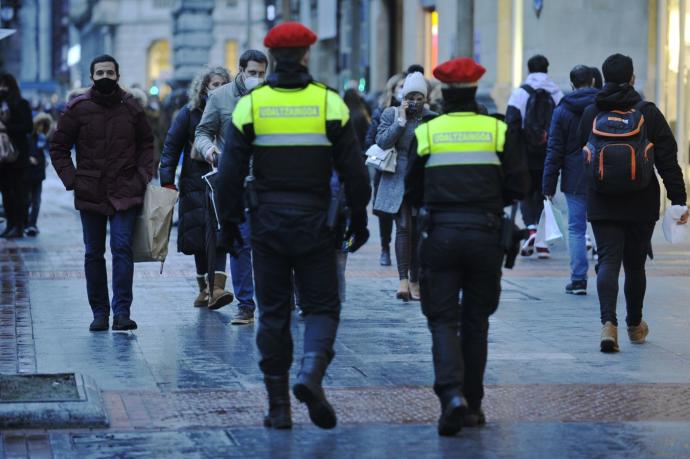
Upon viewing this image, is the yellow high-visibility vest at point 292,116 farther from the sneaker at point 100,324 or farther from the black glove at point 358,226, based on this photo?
the sneaker at point 100,324

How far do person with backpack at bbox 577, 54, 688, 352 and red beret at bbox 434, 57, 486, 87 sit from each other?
2.29m

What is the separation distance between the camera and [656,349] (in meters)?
10.3

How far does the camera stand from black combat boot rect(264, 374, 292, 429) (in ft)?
25.0

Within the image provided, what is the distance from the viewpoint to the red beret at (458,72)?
7.69 metres

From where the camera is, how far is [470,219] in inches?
300

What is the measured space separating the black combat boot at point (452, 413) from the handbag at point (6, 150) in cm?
1158

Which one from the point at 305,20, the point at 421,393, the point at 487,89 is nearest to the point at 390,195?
the point at 421,393

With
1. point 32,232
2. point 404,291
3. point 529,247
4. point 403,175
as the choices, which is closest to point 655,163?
point 403,175

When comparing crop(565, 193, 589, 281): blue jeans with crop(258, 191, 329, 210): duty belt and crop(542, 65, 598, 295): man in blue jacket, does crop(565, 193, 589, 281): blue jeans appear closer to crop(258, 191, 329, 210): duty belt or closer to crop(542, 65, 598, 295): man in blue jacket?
crop(542, 65, 598, 295): man in blue jacket

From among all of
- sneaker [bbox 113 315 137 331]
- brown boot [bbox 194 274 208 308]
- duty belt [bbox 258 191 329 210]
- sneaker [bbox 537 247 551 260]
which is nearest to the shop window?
sneaker [bbox 537 247 551 260]

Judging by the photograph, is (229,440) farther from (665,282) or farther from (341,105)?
(665,282)

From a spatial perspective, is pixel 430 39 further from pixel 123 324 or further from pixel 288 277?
pixel 288 277

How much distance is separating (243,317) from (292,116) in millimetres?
3881

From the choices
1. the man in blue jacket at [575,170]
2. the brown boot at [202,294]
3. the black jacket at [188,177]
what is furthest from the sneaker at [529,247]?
the black jacket at [188,177]
